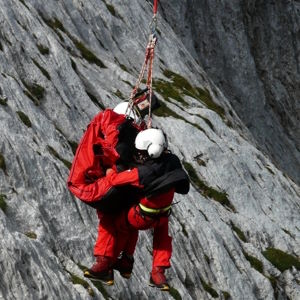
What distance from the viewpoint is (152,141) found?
1588cm

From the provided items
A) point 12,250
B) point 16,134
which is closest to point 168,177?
point 12,250

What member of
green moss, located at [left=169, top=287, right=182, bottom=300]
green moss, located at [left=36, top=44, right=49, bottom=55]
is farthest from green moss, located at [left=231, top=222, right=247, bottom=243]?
green moss, located at [left=36, top=44, right=49, bottom=55]

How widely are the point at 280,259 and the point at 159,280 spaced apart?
25.9m

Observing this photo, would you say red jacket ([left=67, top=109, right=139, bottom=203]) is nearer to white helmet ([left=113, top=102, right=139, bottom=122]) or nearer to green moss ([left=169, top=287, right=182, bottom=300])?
white helmet ([left=113, top=102, right=139, bottom=122])

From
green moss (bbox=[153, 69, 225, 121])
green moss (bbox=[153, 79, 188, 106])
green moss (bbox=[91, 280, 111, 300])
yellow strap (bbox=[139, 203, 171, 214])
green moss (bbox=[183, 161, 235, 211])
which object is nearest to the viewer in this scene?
yellow strap (bbox=[139, 203, 171, 214])

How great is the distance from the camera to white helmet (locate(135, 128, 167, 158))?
1586cm

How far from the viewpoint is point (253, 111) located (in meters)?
83.9

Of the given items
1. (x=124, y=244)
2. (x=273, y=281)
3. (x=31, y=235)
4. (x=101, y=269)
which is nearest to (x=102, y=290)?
(x=31, y=235)

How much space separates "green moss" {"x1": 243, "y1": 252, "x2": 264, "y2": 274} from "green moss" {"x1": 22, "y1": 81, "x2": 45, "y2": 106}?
48.7ft

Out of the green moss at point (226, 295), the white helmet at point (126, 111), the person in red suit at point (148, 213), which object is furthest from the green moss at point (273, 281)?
the white helmet at point (126, 111)

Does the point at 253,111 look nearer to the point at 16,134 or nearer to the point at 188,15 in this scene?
the point at 188,15

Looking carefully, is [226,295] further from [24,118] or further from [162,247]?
[162,247]

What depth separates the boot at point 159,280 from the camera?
1719cm

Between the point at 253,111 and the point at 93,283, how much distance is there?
201 feet
